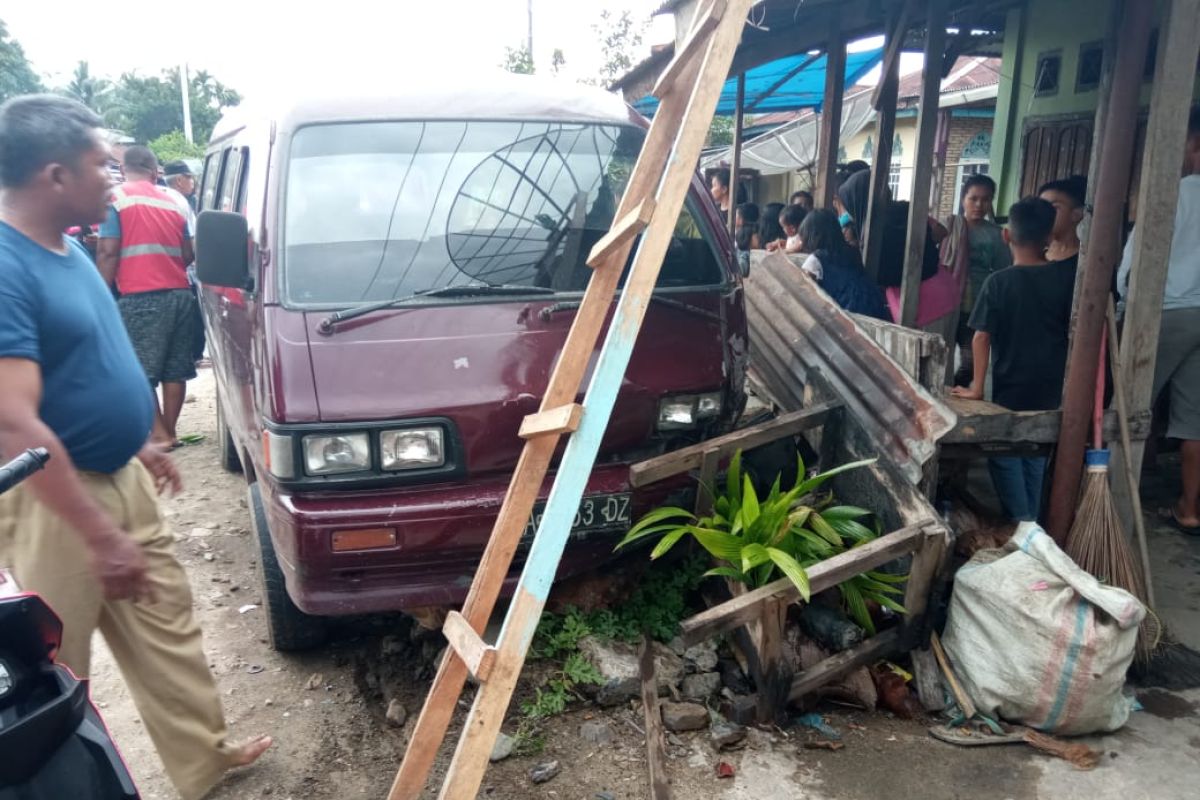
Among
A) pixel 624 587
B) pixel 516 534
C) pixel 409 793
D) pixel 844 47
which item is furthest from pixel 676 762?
pixel 844 47

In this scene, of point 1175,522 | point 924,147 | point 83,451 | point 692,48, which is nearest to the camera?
point 692,48

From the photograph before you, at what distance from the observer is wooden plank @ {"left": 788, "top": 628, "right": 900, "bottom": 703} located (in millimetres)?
2936

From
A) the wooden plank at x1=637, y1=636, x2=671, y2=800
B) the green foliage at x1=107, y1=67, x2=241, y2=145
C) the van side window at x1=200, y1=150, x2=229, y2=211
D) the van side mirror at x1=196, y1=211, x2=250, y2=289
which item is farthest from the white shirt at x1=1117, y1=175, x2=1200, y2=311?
the green foliage at x1=107, y1=67, x2=241, y2=145

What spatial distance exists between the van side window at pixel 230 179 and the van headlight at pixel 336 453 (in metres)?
1.73

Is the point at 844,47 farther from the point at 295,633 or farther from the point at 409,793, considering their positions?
the point at 409,793

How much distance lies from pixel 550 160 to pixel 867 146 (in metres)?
18.4

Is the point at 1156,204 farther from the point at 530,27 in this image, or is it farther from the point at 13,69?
the point at 13,69

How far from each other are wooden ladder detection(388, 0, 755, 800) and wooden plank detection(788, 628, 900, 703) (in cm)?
140

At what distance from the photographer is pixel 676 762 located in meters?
2.79

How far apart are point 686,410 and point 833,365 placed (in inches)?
36.7

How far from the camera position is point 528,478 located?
191 centimetres

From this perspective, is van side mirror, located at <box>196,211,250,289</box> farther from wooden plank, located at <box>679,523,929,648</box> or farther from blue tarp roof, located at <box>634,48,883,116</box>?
blue tarp roof, located at <box>634,48,883,116</box>

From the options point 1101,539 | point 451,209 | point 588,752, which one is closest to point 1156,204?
point 1101,539

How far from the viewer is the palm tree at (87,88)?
181ft
